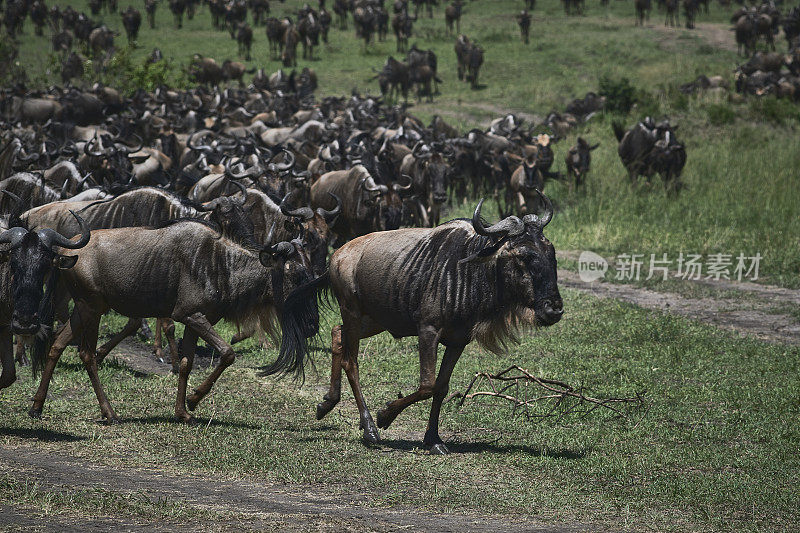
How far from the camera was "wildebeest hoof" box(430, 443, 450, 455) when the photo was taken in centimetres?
672

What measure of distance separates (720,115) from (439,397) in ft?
73.6

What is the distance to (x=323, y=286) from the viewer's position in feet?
25.2

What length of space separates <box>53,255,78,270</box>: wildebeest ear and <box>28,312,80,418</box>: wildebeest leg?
21.5 inches

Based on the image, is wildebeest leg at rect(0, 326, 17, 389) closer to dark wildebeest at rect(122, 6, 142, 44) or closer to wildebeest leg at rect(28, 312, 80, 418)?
wildebeest leg at rect(28, 312, 80, 418)

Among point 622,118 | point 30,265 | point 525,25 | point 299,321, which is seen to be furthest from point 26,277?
point 525,25

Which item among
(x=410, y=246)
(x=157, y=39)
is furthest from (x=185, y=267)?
(x=157, y=39)

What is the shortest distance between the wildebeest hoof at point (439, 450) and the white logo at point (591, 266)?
818 cm

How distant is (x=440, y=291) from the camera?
6.75 m

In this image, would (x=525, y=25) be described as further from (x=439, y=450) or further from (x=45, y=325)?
(x=439, y=450)

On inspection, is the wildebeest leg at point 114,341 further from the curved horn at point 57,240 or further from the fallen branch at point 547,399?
the fallen branch at point 547,399

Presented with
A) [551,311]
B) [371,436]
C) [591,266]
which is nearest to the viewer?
[551,311]

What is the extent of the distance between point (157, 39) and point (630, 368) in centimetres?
4243

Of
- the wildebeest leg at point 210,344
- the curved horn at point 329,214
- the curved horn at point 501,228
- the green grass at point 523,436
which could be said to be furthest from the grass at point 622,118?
the wildebeest leg at point 210,344

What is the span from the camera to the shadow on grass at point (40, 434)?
692cm
